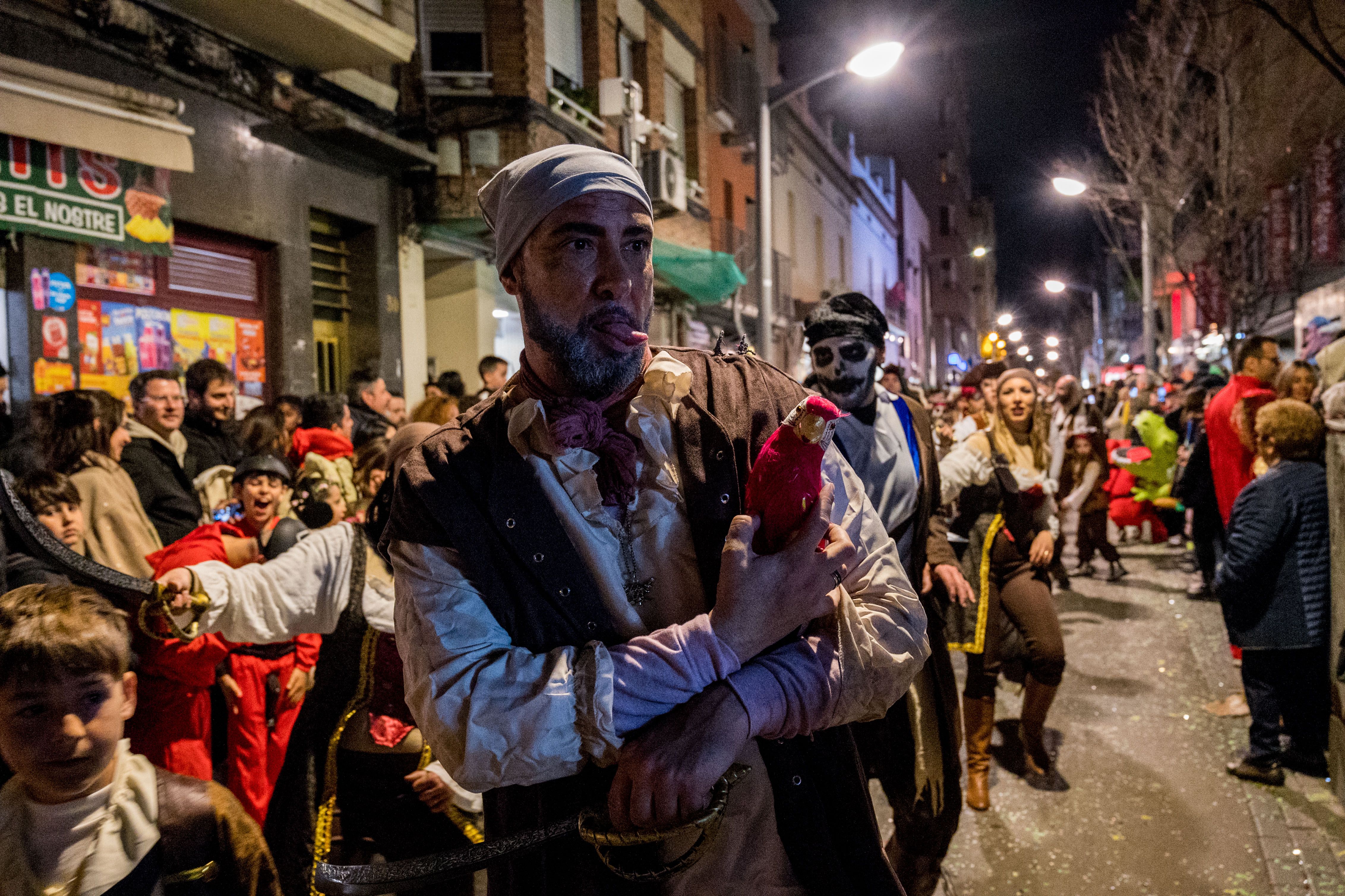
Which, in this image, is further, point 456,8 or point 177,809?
point 456,8

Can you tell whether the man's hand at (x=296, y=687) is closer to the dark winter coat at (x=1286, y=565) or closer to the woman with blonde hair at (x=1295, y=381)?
the dark winter coat at (x=1286, y=565)

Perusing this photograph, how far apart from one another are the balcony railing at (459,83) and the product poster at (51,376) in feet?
22.7

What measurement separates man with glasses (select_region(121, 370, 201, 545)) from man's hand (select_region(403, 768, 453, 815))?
2.43m

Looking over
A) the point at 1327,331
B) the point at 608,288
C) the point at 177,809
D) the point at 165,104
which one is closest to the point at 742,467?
the point at 608,288

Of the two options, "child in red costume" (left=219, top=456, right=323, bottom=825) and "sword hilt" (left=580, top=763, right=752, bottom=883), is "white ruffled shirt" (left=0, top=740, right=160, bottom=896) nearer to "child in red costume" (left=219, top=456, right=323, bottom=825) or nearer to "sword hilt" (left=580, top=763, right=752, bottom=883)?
"sword hilt" (left=580, top=763, right=752, bottom=883)

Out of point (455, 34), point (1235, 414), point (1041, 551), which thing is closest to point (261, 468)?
point (1041, 551)

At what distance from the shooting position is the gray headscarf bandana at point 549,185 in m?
1.65

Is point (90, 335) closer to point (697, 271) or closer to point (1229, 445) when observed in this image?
point (1229, 445)

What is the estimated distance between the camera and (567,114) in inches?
571

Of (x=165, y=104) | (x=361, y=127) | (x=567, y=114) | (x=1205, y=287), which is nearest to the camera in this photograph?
(x=165, y=104)

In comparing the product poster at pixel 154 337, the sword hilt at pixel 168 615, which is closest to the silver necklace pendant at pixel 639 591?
the sword hilt at pixel 168 615

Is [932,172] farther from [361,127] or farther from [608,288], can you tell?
[608,288]

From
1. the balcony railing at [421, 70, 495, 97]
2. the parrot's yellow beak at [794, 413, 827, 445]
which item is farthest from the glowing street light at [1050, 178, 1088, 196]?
the parrot's yellow beak at [794, 413, 827, 445]

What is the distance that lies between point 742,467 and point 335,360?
11.4 meters
